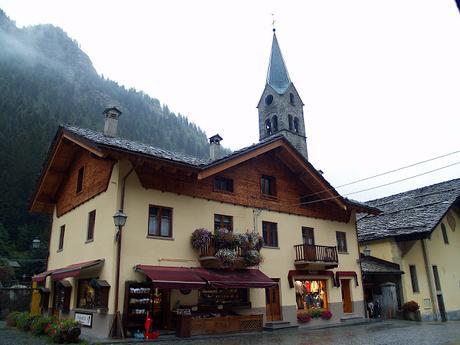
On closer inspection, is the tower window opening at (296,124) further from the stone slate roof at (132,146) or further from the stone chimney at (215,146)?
the stone chimney at (215,146)

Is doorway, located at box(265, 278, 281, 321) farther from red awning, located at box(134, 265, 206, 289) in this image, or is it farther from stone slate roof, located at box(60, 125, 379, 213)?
stone slate roof, located at box(60, 125, 379, 213)

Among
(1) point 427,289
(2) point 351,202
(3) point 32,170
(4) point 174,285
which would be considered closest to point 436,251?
(1) point 427,289

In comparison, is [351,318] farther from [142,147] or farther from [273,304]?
[142,147]

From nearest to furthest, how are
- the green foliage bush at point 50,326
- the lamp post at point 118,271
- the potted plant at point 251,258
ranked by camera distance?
the green foliage bush at point 50,326 → the lamp post at point 118,271 → the potted plant at point 251,258

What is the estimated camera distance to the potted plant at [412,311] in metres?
25.3

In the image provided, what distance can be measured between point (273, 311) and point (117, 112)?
12818 millimetres

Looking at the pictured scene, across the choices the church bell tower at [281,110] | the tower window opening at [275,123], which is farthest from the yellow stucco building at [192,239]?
the tower window opening at [275,123]

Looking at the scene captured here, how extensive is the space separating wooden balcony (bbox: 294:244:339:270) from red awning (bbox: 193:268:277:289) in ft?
9.78

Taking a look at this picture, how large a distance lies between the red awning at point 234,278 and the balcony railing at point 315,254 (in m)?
3.02

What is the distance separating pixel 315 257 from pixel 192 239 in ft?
24.0

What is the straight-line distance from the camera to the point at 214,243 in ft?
59.4

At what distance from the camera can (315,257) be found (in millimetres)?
21594

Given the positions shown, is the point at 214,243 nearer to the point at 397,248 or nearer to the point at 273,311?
the point at 273,311

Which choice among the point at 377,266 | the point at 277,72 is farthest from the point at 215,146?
the point at 277,72
